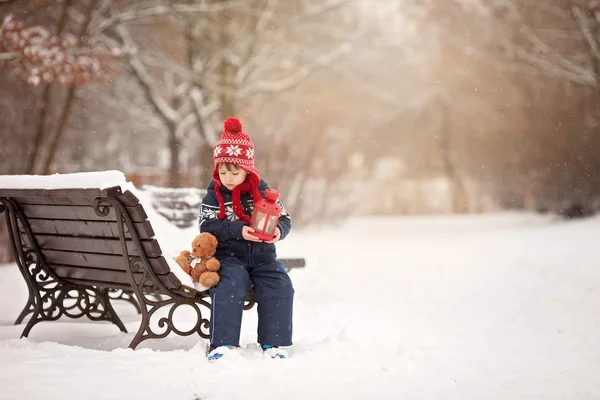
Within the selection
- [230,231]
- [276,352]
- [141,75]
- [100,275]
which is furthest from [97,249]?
[141,75]

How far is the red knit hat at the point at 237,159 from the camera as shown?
14.5 ft

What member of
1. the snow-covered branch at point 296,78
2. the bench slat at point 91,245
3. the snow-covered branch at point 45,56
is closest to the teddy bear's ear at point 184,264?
the bench slat at point 91,245

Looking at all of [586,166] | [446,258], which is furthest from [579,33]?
[446,258]

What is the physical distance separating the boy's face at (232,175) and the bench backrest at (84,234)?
2.26 ft

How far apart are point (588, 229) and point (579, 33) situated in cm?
525

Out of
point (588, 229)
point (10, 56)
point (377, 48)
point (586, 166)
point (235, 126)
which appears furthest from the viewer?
point (377, 48)

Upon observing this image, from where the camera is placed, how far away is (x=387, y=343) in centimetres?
494

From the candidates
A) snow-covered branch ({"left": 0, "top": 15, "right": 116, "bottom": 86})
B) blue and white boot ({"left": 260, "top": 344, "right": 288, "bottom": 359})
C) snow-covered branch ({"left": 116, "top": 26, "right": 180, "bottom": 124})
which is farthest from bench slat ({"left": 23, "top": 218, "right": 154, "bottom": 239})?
snow-covered branch ({"left": 116, "top": 26, "right": 180, "bottom": 124})

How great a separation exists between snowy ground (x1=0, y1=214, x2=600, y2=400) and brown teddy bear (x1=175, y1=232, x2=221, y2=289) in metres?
0.43

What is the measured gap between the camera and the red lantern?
420 centimetres

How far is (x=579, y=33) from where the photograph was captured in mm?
13797

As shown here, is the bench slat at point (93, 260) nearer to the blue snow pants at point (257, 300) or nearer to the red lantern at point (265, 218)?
the blue snow pants at point (257, 300)

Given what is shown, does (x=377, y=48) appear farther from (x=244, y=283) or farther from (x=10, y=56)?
(x=244, y=283)

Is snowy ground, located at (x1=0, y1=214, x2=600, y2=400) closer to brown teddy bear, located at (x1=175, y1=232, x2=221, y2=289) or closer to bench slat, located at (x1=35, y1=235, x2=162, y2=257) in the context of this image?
brown teddy bear, located at (x1=175, y1=232, x2=221, y2=289)
